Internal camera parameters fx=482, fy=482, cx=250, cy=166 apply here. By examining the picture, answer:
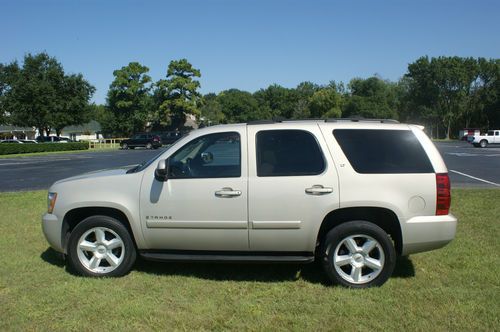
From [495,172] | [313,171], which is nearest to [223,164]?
[313,171]

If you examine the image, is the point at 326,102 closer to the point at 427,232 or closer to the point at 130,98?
the point at 130,98

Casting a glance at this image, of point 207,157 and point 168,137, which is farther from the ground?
point 168,137

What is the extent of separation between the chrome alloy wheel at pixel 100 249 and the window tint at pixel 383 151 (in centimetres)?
266

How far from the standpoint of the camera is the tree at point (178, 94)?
71.9m

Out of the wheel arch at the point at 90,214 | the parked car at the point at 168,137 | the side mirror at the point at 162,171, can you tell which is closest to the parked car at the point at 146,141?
the parked car at the point at 168,137

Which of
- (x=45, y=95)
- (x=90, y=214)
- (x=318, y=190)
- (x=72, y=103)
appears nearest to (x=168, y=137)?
(x=72, y=103)

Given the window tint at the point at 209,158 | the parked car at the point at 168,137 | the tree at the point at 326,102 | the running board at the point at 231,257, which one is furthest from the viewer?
the tree at the point at 326,102

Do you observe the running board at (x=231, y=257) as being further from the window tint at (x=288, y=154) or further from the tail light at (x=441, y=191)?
the tail light at (x=441, y=191)

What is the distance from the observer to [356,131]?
5.09 meters

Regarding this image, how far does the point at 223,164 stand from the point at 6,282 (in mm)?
2675

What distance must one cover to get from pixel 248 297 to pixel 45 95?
170 feet

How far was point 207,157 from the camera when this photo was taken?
17.4 feet

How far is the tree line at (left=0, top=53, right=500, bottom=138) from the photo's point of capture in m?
52.0

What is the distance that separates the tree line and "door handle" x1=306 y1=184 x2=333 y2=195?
5120 cm
